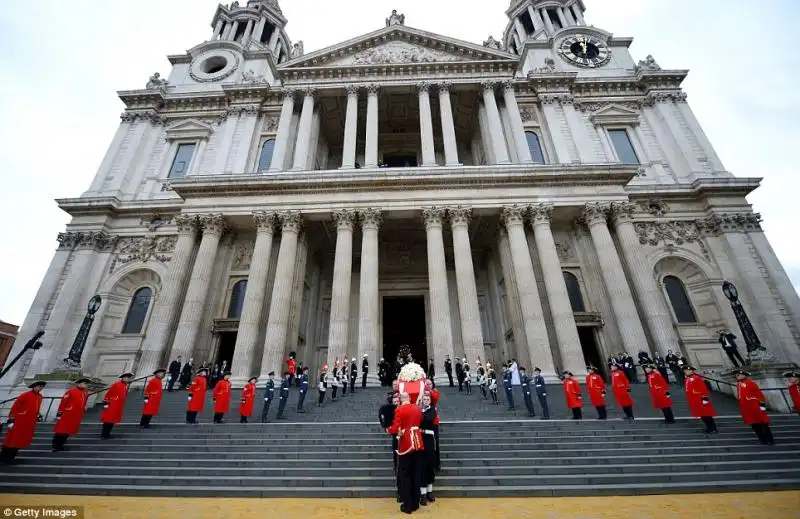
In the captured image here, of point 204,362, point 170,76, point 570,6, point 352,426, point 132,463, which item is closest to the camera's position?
point 132,463

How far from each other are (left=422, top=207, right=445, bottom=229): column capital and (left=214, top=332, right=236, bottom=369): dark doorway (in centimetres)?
1164

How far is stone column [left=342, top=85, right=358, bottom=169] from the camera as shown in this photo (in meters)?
21.4

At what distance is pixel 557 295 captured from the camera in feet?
56.2

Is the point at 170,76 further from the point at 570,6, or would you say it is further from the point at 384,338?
the point at 570,6

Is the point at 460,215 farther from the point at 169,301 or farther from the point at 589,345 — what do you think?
the point at 169,301

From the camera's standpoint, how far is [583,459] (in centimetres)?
704

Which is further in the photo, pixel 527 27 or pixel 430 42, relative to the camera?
pixel 527 27

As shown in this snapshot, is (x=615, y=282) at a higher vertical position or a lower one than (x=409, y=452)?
higher

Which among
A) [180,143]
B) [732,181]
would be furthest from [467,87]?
[180,143]

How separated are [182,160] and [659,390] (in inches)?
1091

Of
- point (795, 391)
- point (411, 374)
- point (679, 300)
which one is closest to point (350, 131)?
point (411, 374)

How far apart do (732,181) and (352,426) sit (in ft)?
81.0

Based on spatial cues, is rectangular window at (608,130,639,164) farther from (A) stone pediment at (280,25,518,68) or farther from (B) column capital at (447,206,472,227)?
(B) column capital at (447,206,472,227)

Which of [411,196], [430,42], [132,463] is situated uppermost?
[430,42]
